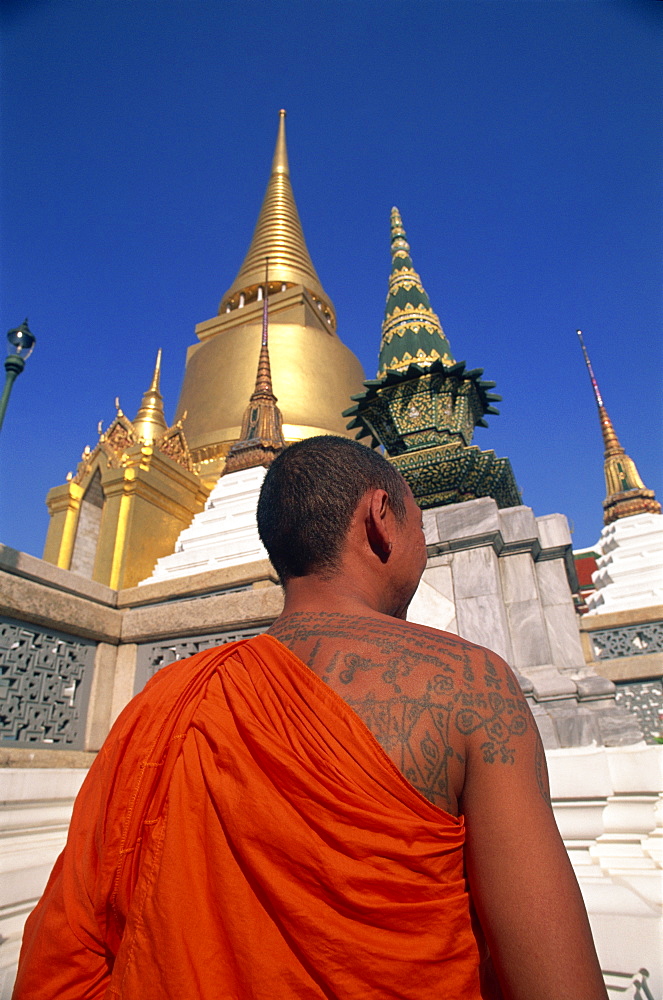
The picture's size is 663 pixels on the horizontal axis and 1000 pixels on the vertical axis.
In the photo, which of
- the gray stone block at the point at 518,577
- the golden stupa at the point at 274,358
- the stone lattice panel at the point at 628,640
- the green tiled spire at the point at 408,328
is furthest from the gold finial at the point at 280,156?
the gray stone block at the point at 518,577

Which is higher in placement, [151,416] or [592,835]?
[151,416]

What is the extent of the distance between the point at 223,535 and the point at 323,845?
10082mm

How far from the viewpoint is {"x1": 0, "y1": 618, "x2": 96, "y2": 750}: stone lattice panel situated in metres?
3.27

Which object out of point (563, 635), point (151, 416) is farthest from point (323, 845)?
point (151, 416)

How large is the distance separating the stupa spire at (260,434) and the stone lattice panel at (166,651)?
8.45 meters

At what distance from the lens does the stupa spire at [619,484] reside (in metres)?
14.5

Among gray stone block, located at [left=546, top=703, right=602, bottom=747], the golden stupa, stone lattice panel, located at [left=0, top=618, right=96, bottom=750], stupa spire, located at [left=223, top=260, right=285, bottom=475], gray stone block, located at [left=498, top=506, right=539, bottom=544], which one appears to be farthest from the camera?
the golden stupa

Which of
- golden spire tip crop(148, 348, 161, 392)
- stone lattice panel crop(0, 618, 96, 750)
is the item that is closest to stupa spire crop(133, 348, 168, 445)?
golden spire tip crop(148, 348, 161, 392)

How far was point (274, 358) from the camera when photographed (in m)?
19.8

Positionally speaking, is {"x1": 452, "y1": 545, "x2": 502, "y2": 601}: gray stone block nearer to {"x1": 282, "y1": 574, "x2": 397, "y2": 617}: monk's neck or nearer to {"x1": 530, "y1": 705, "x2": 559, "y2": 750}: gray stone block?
{"x1": 530, "y1": 705, "x2": 559, "y2": 750}: gray stone block

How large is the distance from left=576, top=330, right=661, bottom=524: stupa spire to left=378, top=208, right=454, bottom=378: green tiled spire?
9687mm

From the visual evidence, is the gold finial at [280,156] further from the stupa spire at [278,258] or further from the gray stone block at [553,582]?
the gray stone block at [553,582]

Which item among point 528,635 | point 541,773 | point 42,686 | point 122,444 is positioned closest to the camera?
point 541,773

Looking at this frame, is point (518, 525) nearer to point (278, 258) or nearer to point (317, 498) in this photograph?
point (317, 498)
